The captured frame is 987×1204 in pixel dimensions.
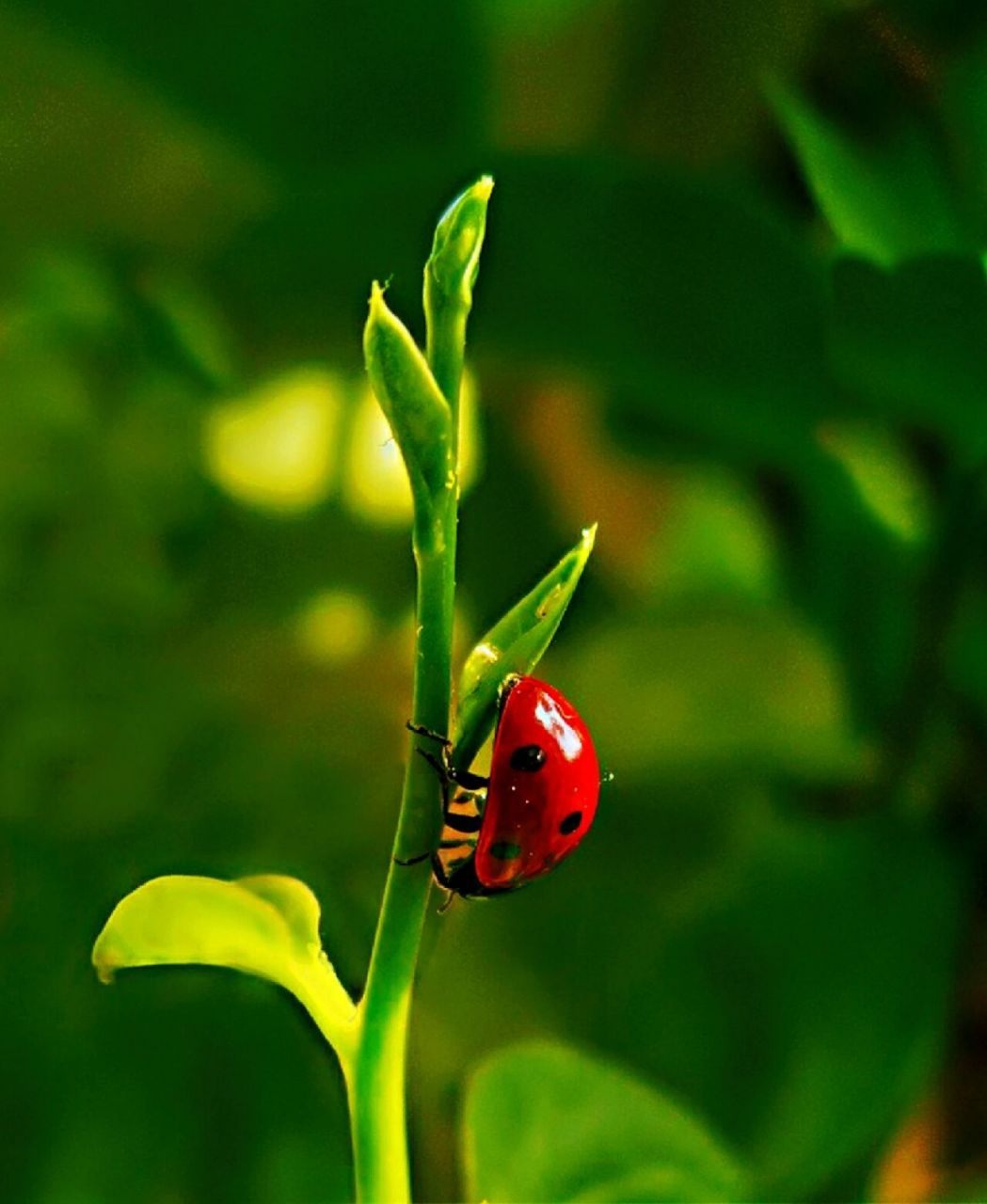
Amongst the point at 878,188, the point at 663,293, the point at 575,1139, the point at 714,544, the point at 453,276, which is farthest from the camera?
the point at 714,544

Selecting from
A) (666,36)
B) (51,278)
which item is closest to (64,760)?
(51,278)

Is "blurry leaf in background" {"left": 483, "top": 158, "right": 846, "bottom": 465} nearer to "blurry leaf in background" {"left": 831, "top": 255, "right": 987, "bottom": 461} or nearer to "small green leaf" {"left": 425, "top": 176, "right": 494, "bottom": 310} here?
"blurry leaf in background" {"left": 831, "top": 255, "right": 987, "bottom": 461}

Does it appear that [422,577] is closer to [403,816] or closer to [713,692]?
[403,816]

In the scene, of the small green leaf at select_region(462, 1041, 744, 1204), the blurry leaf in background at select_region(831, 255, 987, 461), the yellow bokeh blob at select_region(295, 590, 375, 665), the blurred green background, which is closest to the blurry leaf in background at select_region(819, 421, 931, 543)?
the blurred green background

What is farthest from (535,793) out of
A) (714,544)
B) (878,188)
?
(714,544)

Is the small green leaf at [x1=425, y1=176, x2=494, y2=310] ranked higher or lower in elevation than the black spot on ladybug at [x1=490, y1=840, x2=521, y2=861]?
higher

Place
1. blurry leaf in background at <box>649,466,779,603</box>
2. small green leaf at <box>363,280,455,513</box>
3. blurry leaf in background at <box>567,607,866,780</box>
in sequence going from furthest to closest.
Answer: blurry leaf in background at <box>649,466,779,603</box>, blurry leaf in background at <box>567,607,866,780</box>, small green leaf at <box>363,280,455,513</box>

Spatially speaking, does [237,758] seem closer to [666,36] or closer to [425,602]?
[425,602]
